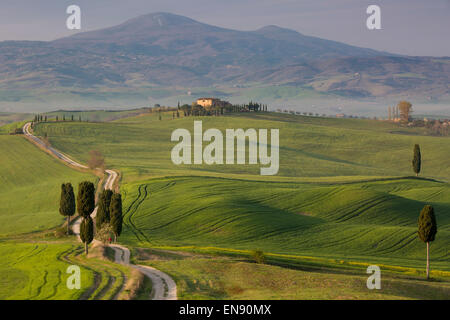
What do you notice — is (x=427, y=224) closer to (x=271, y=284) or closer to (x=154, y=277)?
(x=271, y=284)

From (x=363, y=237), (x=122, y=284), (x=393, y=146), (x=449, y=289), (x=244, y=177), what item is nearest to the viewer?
(x=122, y=284)

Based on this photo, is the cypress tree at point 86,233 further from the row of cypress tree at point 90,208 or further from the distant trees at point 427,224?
the distant trees at point 427,224

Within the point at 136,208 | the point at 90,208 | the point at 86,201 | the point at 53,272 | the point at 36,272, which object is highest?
the point at 86,201

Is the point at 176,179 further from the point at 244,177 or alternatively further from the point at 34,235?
the point at 34,235

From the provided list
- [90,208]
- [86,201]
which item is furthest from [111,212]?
[86,201]

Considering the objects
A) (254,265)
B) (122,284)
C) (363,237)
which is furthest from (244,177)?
(122,284)

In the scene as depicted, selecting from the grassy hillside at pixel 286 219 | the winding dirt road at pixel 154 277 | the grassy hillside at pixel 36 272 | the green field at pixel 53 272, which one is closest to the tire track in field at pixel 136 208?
the grassy hillside at pixel 286 219

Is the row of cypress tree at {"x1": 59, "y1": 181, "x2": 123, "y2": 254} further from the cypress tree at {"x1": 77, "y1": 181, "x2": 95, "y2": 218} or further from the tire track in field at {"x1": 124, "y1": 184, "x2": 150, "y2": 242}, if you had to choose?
the tire track in field at {"x1": 124, "y1": 184, "x2": 150, "y2": 242}
